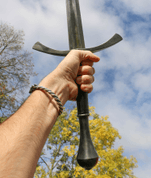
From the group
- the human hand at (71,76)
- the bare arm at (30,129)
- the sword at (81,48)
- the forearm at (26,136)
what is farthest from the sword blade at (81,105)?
the forearm at (26,136)

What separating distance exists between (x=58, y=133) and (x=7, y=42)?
6.53 meters

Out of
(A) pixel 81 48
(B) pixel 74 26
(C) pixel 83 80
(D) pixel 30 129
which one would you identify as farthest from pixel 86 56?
(D) pixel 30 129

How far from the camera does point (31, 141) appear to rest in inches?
35.1

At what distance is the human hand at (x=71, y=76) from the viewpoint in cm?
132

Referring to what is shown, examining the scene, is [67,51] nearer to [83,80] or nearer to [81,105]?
[83,80]

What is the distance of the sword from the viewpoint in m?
1.52

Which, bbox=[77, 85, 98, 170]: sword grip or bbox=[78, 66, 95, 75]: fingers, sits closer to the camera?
bbox=[77, 85, 98, 170]: sword grip

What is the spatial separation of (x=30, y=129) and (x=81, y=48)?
1.15 metres

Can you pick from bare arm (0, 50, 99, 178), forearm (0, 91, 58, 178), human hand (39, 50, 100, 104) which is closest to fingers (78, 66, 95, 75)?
human hand (39, 50, 100, 104)

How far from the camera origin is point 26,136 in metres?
0.88

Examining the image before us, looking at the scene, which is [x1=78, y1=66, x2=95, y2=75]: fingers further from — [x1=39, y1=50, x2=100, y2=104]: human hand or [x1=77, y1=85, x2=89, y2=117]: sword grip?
[x1=77, y1=85, x2=89, y2=117]: sword grip

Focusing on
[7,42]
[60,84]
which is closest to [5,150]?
[60,84]

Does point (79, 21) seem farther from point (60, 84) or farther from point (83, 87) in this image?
point (60, 84)

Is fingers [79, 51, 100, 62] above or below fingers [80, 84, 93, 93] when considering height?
above
